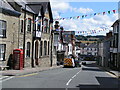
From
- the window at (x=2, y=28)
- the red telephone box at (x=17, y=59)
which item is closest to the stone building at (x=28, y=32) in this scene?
the window at (x=2, y=28)

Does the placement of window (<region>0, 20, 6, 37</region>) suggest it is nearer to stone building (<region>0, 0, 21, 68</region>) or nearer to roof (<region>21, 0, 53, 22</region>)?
stone building (<region>0, 0, 21, 68</region>)

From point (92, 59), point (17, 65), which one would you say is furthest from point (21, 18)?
point (92, 59)

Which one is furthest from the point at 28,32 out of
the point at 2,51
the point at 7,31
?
the point at 2,51

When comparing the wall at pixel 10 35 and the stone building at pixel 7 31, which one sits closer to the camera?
the stone building at pixel 7 31

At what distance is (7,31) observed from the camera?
2536cm

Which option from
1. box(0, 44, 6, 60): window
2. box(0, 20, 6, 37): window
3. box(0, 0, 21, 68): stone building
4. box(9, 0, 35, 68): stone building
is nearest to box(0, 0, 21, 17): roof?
box(0, 0, 21, 68): stone building

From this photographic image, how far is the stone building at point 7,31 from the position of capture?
24.6 meters

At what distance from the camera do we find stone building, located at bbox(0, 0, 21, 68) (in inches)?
968

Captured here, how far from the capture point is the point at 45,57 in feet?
128

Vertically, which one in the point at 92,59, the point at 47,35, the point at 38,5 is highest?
the point at 38,5

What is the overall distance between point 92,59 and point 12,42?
94022 millimetres

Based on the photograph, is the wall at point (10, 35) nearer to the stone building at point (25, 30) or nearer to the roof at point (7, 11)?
the roof at point (7, 11)

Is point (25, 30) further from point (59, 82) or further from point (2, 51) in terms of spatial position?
point (59, 82)

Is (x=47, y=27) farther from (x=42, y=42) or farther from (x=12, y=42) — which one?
(x=12, y=42)
